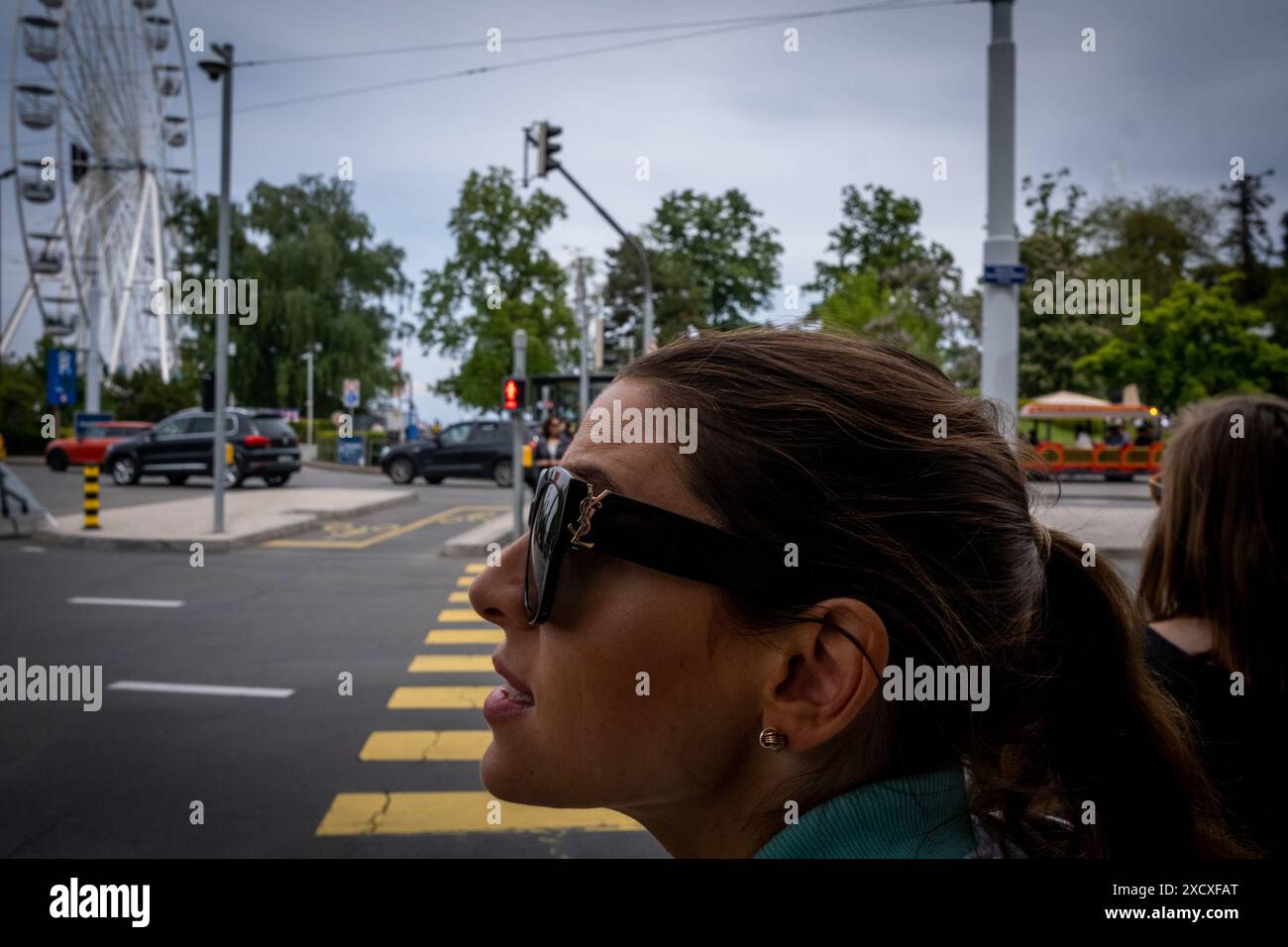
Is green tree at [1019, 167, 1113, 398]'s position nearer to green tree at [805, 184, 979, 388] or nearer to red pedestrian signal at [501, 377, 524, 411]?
green tree at [805, 184, 979, 388]

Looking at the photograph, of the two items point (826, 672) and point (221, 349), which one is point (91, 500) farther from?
point (826, 672)

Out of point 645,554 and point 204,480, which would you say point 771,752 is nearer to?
point 645,554

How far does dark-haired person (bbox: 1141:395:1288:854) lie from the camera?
1616 millimetres

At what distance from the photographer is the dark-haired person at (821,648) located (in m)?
1.02

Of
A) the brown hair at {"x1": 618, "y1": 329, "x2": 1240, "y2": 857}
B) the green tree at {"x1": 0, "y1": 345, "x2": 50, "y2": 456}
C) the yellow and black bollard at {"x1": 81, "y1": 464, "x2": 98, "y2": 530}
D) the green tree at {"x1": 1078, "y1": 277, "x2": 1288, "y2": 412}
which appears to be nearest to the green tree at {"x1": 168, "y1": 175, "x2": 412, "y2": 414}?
the yellow and black bollard at {"x1": 81, "y1": 464, "x2": 98, "y2": 530}

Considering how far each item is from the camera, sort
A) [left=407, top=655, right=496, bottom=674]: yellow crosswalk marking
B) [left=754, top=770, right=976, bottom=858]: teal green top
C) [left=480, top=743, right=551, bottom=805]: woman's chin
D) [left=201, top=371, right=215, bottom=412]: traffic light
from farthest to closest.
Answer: [left=201, top=371, right=215, bottom=412]: traffic light, [left=407, top=655, right=496, bottom=674]: yellow crosswalk marking, [left=480, top=743, right=551, bottom=805]: woman's chin, [left=754, top=770, right=976, bottom=858]: teal green top

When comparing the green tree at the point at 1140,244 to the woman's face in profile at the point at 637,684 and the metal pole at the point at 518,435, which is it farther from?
the woman's face in profile at the point at 637,684

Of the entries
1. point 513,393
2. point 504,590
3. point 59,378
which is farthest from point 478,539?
point 504,590

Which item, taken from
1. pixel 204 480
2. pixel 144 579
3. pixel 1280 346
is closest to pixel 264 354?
pixel 144 579

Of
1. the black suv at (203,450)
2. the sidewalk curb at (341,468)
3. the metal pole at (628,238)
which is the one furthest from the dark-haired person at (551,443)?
the sidewalk curb at (341,468)

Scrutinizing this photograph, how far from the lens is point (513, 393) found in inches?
507

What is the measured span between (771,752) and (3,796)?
2.23m

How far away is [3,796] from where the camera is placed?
2.44m

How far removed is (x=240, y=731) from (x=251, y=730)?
48 mm
